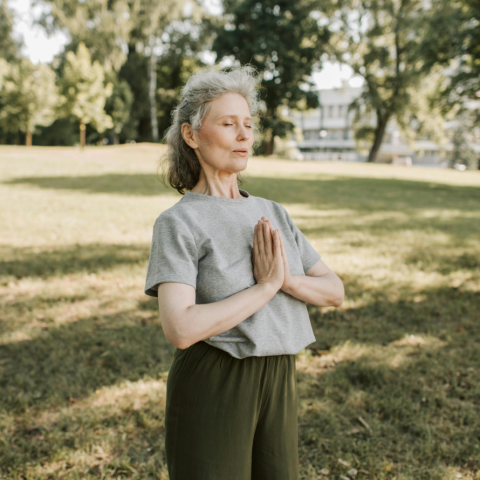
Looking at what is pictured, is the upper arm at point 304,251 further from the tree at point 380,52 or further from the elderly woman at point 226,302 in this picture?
the tree at point 380,52

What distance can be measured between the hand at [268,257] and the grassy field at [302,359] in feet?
2.49

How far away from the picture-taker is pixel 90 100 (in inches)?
1228

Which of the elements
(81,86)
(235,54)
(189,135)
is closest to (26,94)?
(81,86)

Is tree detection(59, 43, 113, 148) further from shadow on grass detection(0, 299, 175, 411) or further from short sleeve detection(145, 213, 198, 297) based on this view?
short sleeve detection(145, 213, 198, 297)

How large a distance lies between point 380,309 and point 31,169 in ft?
56.3

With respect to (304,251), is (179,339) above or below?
below

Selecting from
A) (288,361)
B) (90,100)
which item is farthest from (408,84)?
(288,361)

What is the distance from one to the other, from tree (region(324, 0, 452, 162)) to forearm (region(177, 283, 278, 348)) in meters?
32.7

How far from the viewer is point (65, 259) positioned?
→ 651 centimetres

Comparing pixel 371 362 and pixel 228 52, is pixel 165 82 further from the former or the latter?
pixel 371 362

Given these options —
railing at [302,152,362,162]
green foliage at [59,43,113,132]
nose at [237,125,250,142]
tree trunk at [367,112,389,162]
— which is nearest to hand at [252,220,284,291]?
nose at [237,125,250,142]

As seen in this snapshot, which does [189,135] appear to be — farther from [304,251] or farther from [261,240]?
[304,251]

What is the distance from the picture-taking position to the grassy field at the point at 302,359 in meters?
2.80

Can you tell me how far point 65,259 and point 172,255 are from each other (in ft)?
18.7
